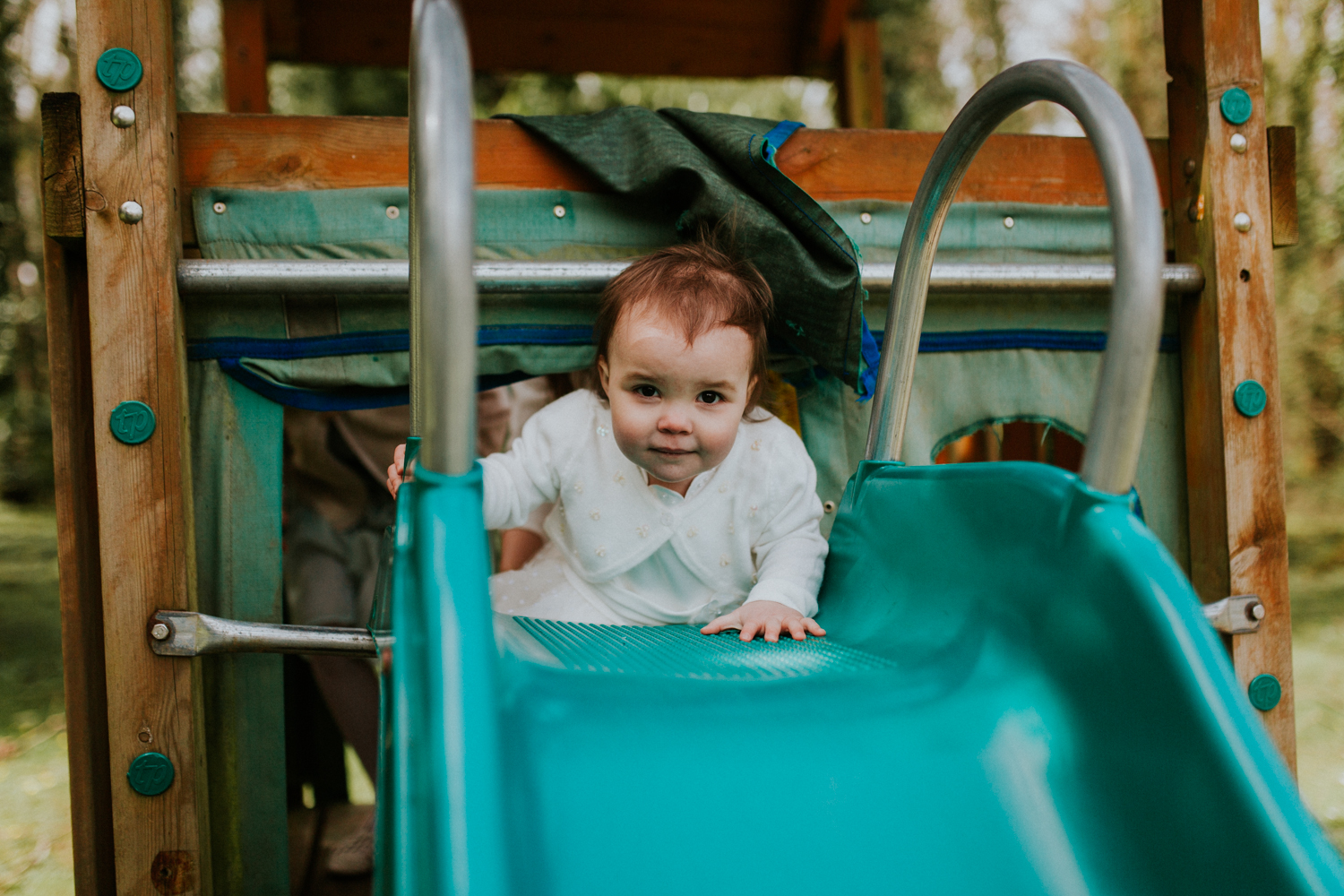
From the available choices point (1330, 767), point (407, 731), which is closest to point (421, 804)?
point (407, 731)

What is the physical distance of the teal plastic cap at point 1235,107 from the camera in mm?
1612

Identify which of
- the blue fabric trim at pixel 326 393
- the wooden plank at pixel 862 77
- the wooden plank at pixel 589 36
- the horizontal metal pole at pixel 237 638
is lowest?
the horizontal metal pole at pixel 237 638

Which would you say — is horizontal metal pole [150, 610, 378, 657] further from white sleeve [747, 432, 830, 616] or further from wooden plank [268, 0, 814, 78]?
wooden plank [268, 0, 814, 78]

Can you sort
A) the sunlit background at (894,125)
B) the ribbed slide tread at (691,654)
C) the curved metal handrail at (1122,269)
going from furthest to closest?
the sunlit background at (894,125), the ribbed slide tread at (691,654), the curved metal handrail at (1122,269)

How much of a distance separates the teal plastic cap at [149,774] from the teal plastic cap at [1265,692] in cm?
177

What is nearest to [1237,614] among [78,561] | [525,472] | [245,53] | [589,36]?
[525,472]

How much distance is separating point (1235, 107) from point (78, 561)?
6.68 feet

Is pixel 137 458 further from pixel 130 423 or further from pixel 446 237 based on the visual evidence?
pixel 446 237

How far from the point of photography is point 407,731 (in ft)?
2.24

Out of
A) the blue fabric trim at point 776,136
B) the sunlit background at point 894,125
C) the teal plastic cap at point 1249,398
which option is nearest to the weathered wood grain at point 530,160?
the blue fabric trim at point 776,136

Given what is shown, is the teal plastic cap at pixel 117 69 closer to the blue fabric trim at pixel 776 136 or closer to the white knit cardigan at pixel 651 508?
the white knit cardigan at pixel 651 508

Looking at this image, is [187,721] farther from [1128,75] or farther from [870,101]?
[1128,75]

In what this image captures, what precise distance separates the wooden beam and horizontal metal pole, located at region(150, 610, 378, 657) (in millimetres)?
157

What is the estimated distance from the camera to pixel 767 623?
1179mm
